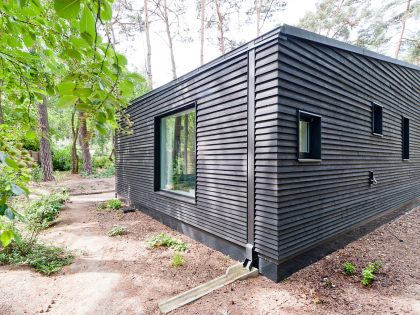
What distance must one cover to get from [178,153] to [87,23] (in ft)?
13.8

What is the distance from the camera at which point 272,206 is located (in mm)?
2908

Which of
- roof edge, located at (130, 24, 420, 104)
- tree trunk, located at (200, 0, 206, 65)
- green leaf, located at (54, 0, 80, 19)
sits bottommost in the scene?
green leaf, located at (54, 0, 80, 19)

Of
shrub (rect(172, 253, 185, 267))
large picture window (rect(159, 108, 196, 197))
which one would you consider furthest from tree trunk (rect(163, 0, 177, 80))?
shrub (rect(172, 253, 185, 267))

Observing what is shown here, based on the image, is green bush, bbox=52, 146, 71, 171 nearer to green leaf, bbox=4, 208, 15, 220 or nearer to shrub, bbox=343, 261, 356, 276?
shrub, bbox=343, 261, 356, 276

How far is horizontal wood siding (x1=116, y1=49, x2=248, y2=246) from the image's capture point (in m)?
3.35

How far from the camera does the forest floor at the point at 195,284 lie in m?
2.49

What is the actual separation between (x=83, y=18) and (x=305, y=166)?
305 centimetres

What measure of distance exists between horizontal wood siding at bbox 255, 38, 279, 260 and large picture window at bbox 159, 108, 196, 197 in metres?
1.67

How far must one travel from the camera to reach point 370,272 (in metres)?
3.02

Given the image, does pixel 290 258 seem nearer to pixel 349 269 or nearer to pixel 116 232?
pixel 349 269

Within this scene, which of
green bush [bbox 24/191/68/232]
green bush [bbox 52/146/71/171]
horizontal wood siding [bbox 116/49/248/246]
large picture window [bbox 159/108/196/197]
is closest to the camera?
horizontal wood siding [bbox 116/49/248/246]

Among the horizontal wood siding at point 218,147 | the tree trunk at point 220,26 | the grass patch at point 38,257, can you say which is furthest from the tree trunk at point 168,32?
the grass patch at point 38,257

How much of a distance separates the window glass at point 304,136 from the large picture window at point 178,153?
1.91m

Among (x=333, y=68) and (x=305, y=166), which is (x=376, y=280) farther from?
(x=333, y=68)
